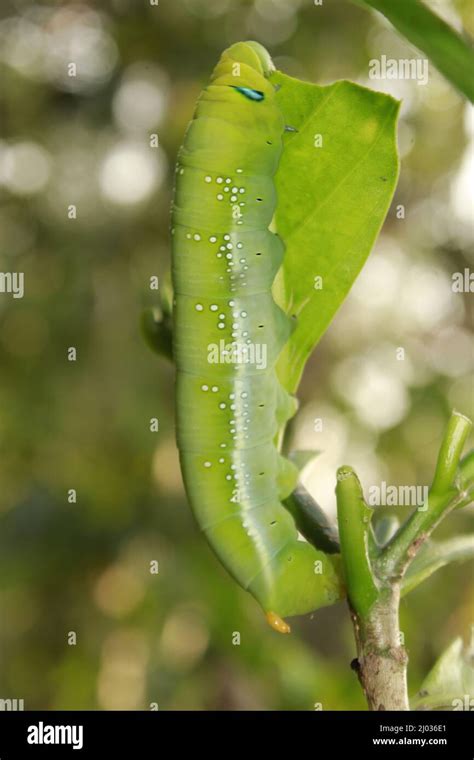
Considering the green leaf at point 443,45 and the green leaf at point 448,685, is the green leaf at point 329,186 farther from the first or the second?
the green leaf at point 448,685

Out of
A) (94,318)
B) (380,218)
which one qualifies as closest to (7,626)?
(94,318)

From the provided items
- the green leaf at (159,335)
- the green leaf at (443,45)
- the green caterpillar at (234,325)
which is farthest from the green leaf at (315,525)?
the green leaf at (443,45)

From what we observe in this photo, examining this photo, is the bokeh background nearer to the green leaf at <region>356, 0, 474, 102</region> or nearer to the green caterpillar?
the green caterpillar

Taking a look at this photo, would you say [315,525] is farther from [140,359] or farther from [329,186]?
[140,359]

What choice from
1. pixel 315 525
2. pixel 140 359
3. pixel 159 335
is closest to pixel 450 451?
pixel 315 525
